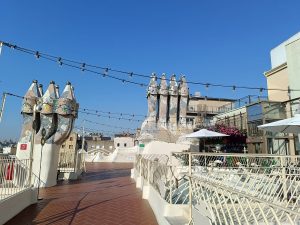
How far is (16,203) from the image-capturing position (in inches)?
255

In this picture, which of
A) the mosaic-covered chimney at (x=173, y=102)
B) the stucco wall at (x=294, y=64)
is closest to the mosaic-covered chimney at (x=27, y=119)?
the stucco wall at (x=294, y=64)

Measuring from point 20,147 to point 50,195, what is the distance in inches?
140

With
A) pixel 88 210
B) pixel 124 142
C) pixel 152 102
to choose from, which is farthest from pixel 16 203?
pixel 124 142

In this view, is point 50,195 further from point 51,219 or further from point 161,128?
point 161,128

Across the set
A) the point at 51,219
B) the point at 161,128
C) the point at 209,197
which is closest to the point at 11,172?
the point at 51,219

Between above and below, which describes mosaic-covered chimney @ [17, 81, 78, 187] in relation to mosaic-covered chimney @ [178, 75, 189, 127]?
below

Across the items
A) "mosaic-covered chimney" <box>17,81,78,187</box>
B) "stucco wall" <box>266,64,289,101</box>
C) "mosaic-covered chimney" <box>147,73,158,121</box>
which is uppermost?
"mosaic-covered chimney" <box>147,73,158,121</box>

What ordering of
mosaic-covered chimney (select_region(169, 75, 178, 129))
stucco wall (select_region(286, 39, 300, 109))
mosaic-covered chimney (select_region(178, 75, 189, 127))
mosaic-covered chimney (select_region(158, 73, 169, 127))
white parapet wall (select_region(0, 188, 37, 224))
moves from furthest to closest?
mosaic-covered chimney (select_region(178, 75, 189, 127)), mosaic-covered chimney (select_region(169, 75, 178, 129)), mosaic-covered chimney (select_region(158, 73, 169, 127)), stucco wall (select_region(286, 39, 300, 109)), white parapet wall (select_region(0, 188, 37, 224))

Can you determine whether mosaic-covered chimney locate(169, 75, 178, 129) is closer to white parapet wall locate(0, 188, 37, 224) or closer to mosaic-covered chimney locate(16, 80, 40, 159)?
mosaic-covered chimney locate(16, 80, 40, 159)

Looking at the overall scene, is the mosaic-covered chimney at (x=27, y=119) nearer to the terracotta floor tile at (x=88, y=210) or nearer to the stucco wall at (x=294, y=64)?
the terracotta floor tile at (x=88, y=210)

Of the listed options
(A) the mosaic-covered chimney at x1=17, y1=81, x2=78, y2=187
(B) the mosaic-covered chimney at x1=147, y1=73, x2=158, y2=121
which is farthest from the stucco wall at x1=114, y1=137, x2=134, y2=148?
(A) the mosaic-covered chimney at x1=17, y1=81, x2=78, y2=187

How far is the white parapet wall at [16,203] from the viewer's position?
5748 millimetres

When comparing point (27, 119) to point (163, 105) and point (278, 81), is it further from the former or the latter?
point (163, 105)

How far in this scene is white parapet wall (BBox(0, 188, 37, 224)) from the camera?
5.75 meters
